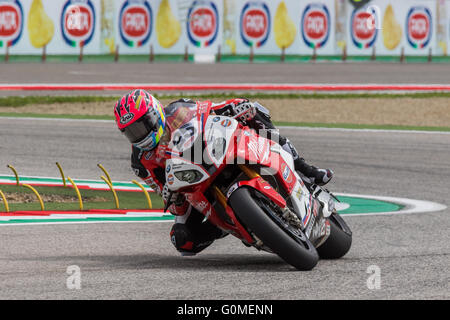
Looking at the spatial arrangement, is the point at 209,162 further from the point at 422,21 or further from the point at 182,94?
the point at 422,21

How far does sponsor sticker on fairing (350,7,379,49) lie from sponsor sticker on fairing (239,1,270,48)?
4.00 meters

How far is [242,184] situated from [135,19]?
30961 mm

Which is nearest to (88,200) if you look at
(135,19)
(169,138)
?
(169,138)

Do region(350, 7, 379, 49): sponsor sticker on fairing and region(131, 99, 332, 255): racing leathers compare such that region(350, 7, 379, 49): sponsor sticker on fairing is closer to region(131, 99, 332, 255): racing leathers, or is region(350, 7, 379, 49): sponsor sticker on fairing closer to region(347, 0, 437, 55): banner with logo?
region(347, 0, 437, 55): banner with logo

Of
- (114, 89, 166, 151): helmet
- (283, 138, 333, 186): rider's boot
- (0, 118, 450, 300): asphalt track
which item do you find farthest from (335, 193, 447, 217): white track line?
(114, 89, 166, 151): helmet

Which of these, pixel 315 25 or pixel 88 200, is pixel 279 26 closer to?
pixel 315 25

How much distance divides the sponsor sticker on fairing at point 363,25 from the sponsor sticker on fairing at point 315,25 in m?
1.19

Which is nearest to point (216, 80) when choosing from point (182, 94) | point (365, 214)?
point (182, 94)

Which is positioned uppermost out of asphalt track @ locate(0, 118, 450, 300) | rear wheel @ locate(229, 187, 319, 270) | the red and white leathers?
the red and white leathers

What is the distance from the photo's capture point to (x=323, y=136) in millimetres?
16984

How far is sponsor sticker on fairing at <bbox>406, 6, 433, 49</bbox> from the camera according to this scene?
40.9 metres

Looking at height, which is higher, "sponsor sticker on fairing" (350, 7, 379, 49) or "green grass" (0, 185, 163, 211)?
"sponsor sticker on fairing" (350, 7, 379, 49)

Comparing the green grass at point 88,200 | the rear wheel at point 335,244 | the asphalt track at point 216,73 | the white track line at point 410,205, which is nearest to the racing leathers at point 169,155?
the rear wheel at point 335,244

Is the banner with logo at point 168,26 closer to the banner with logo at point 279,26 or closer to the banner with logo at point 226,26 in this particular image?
the banner with logo at point 226,26
